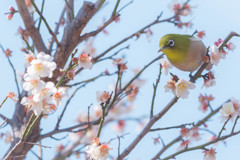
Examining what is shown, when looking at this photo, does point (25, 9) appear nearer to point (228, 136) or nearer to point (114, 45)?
point (114, 45)

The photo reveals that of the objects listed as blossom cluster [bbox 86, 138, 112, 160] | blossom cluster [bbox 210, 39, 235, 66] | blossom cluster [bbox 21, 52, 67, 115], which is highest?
blossom cluster [bbox 210, 39, 235, 66]

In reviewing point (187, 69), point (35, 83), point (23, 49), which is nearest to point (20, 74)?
point (23, 49)

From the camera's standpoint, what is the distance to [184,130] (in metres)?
3.15

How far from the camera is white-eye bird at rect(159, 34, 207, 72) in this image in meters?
3.31

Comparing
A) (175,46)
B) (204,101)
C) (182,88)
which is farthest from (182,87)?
(204,101)

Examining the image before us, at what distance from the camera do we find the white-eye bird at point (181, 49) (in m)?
3.31

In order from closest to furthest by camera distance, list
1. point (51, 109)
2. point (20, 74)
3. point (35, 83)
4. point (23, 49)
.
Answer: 1. point (35, 83)
2. point (51, 109)
3. point (23, 49)
4. point (20, 74)

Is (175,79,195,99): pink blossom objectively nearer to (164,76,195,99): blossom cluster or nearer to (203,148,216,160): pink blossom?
(164,76,195,99): blossom cluster

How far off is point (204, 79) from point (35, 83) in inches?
55.6

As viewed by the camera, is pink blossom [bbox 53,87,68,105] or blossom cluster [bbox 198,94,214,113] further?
blossom cluster [bbox 198,94,214,113]

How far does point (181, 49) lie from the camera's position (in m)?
3.38

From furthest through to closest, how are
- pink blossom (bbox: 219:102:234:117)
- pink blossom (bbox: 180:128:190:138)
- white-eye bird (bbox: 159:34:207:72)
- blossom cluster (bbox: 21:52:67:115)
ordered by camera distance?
white-eye bird (bbox: 159:34:207:72) < pink blossom (bbox: 180:128:190:138) < pink blossom (bbox: 219:102:234:117) < blossom cluster (bbox: 21:52:67:115)

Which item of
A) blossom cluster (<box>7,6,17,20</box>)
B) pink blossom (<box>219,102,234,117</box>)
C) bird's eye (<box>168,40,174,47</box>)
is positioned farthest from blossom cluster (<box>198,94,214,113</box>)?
blossom cluster (<box>7,6,17,20</box>)

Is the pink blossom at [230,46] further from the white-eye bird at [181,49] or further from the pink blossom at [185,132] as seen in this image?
the pink blossom at [185,132]
